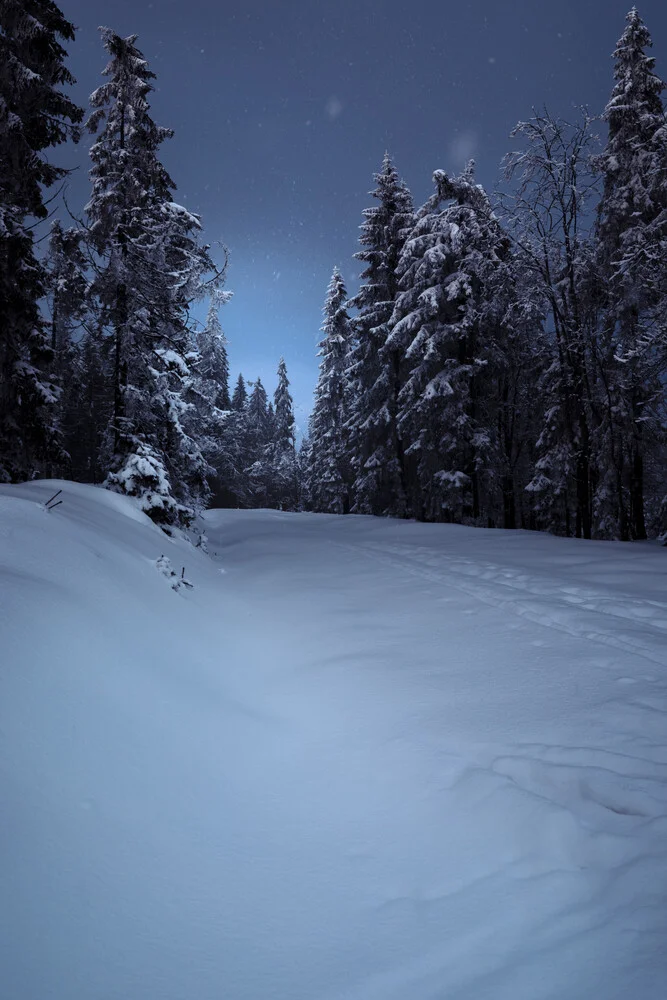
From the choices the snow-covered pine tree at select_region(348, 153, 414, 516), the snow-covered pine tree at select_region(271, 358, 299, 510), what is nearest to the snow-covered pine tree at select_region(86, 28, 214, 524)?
the snow-covered pine tree at select_region(348, 153, 414, 516)

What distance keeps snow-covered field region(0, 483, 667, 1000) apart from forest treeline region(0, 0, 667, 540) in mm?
6735

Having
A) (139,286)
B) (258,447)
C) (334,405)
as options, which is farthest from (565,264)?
(258,447)

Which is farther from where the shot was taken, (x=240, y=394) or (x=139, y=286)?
(x=240, y=394)

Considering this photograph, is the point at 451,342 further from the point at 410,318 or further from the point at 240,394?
the point at 240,394

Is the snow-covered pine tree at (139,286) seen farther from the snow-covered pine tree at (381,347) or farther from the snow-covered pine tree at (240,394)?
the snow-covered pine tree at (240,394)

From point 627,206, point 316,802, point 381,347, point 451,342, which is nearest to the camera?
point 316,802

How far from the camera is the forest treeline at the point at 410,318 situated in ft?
34.6

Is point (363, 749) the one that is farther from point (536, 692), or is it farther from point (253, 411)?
point (253, 411)

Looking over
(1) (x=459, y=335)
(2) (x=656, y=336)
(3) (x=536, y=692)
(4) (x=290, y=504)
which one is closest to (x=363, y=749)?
(3) (x=536, y=692)

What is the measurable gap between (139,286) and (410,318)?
11.4 m

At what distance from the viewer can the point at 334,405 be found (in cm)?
3462

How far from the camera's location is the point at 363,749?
3.36 m

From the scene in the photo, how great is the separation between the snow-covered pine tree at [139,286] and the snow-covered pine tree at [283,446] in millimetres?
34778

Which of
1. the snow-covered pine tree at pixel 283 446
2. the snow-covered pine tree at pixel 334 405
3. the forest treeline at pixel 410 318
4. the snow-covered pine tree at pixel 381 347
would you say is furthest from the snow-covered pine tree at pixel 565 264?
the snow-covered pine tree at pixel 283 446
